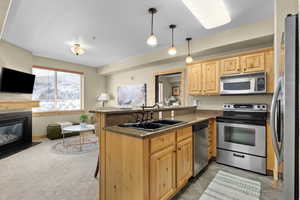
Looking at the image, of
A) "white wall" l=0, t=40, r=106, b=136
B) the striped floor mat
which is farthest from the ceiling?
the striped floor mat

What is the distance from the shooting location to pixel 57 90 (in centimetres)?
533

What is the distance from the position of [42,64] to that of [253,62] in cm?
604

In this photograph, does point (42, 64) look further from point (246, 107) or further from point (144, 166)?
point (246, 107)

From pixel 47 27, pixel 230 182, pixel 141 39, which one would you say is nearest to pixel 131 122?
pixel 230 182

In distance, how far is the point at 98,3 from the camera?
2.24 metres

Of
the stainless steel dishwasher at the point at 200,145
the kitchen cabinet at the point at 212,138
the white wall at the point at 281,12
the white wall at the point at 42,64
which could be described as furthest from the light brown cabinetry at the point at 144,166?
the white wall at the point at 42,64

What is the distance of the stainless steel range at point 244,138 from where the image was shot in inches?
97.7

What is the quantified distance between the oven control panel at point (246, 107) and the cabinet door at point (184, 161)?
1.57m

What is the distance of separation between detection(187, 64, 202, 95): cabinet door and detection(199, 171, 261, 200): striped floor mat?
193 cm

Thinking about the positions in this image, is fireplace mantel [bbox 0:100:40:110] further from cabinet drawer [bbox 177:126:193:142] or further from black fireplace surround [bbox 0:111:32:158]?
cabinet drawer [bbox 177:126:193:142]

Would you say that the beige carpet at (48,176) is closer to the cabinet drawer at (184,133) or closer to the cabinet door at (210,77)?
the cabinet drawer at (184,133)

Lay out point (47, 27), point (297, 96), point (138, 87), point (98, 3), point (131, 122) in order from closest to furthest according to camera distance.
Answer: point (297, 96) < point (131, 122) < point (98, 3) < point (47, 27) < point (138, 87)

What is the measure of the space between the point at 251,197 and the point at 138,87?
14.1ft

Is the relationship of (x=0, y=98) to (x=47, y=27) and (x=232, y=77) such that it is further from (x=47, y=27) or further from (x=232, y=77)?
(x=232, y=77)
